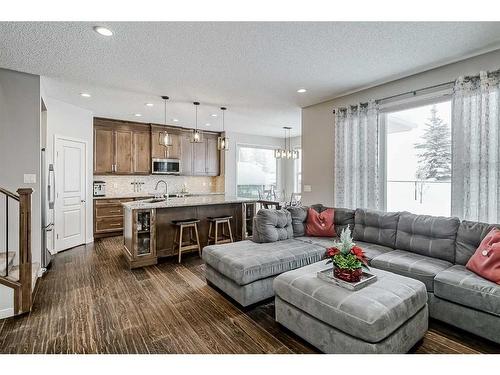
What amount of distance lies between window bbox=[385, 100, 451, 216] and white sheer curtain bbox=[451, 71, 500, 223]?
274 millimetres

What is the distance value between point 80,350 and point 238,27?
120 inches

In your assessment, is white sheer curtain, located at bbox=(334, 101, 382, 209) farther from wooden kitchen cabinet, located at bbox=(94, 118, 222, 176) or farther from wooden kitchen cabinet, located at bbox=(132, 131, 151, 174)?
wooden kitchen cabinet, located at bbox=(132, 131, 151, 174)

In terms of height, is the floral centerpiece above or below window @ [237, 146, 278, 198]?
below

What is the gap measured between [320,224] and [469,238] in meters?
1.74

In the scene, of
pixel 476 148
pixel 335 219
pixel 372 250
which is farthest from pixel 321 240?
pixel 476 148

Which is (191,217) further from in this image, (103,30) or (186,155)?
(103,30)

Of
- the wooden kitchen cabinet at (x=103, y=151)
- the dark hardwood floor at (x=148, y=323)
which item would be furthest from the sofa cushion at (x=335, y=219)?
the wooden kitchen cabinet at (x=103, y=151)

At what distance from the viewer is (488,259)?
7.66 feet

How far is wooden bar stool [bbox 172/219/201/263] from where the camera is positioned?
Result: 173 inches

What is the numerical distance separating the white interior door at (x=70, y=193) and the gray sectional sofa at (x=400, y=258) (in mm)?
3417

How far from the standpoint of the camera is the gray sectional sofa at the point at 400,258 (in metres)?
2.21

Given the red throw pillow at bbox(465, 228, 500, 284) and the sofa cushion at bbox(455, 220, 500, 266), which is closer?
the red throw pillow at bbox(465, 228, 500, 284)

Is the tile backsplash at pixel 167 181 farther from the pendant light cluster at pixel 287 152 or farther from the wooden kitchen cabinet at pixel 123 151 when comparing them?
the pendant light cluster at pixel 287 152

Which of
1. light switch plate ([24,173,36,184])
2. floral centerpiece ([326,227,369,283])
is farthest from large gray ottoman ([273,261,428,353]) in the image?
light switch plate ([24,173,36,184])
